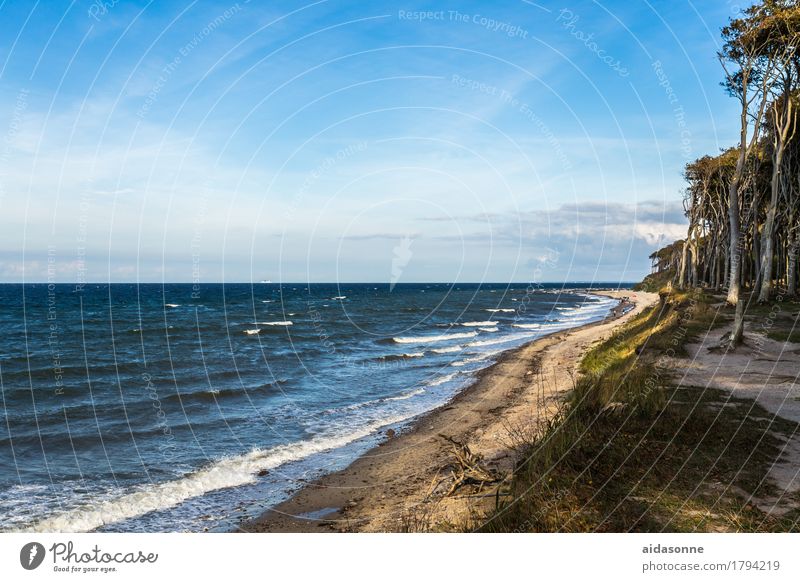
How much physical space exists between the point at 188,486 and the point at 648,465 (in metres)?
10.6

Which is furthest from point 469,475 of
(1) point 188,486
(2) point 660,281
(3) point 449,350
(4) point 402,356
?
(2) point 660,281

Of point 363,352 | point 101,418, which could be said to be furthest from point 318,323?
point 101,418

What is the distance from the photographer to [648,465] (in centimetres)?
844

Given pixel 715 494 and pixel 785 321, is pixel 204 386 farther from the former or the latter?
pixel 785 321

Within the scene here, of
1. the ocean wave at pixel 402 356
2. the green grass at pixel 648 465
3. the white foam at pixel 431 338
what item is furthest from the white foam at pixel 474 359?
the green grass at pixel 648 465

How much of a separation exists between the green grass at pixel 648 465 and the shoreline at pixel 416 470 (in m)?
1.45

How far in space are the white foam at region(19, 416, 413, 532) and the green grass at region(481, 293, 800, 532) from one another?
798 cm

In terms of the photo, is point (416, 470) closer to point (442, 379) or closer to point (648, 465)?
point (648, 465)

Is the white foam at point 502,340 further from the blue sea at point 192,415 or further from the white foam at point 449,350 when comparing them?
the white foam at point 449,350

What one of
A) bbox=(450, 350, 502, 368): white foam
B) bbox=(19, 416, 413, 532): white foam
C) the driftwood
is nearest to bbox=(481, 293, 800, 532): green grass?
the driftwood

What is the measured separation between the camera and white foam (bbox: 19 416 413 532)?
35.7 ft

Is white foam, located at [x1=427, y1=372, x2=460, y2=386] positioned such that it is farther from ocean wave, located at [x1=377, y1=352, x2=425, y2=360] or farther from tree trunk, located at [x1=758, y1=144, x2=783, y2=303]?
tree trunk, located at [x1=758, y1=144, x2=783, y2=303]
